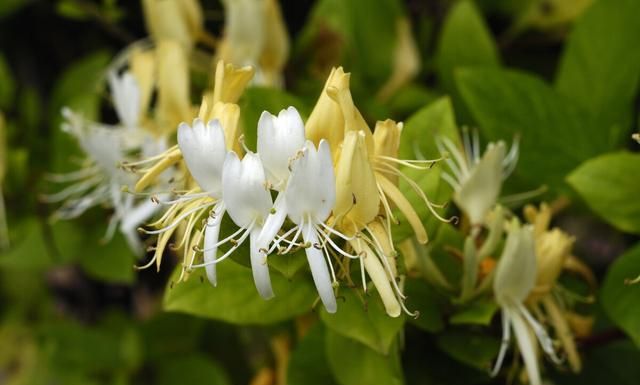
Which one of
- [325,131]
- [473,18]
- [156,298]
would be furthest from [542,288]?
[156,298]

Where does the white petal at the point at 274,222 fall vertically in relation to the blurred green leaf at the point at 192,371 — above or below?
above

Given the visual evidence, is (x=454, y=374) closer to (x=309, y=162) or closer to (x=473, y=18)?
(x=309, y=162)

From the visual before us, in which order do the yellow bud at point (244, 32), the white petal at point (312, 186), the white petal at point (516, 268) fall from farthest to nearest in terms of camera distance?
the yellow bud at point (244, 32), the white petal at point (516, 268), the white petal at point (312, 186)

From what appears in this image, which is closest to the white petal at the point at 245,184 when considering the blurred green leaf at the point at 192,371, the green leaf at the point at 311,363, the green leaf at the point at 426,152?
the green leaf at the point at 426,152

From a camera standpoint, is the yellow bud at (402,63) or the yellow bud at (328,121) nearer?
the yellow bud at (328,121)

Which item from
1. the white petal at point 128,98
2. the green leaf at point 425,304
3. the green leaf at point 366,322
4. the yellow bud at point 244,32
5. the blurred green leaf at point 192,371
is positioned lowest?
the blurred green leaf at point 192,371

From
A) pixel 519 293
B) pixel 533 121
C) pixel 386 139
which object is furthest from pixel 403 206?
pixel 533 121

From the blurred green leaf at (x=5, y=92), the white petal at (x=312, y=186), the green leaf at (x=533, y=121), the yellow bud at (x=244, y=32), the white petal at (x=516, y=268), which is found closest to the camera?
the white petal at (x=312, y=186)

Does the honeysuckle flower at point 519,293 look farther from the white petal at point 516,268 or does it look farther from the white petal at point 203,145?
the white petal at point 203,145
